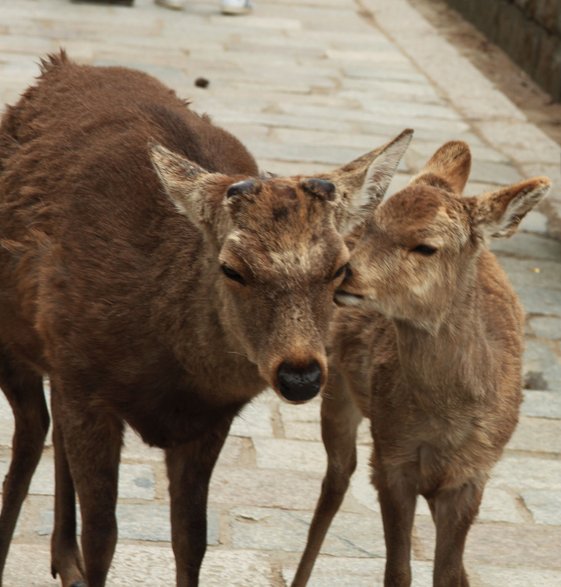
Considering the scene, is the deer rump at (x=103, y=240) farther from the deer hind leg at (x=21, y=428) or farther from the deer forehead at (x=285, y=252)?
the deer forehead at (x=285, y=252)

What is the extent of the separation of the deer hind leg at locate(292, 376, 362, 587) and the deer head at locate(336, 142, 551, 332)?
909 millimetres

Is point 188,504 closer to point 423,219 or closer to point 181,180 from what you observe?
point 181,180

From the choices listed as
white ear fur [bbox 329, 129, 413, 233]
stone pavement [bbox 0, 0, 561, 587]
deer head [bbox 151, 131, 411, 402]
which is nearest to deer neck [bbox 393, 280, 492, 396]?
white ear fur [bbox 329, 129, 413, 233]

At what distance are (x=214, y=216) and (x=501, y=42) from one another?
12.4 metres

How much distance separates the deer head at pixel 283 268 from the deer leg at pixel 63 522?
4.26ft

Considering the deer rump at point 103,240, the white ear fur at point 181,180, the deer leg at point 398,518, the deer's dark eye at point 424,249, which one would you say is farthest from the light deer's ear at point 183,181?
the deer leg at point 398,518

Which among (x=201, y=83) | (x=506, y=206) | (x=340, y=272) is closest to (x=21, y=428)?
(x=340, y=272)

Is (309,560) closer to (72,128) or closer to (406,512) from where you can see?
(406,512)

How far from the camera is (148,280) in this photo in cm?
470

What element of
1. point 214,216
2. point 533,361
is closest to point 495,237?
point 214,216

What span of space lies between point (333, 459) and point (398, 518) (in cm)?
78

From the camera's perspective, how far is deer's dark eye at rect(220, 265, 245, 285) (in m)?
4.18

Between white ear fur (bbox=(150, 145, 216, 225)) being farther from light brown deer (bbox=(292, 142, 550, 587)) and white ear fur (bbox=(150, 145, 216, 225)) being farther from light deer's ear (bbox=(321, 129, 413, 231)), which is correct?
light brown deer (bbox=(292, 142, 550, 587))

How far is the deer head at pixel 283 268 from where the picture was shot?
13.3 feet
